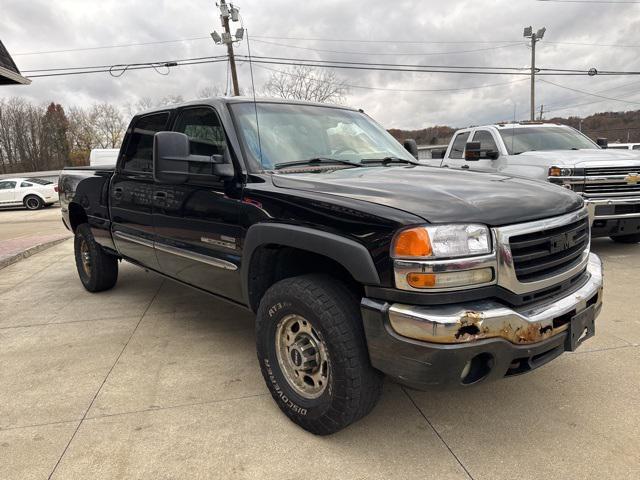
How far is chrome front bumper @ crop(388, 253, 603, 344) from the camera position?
1.93 m

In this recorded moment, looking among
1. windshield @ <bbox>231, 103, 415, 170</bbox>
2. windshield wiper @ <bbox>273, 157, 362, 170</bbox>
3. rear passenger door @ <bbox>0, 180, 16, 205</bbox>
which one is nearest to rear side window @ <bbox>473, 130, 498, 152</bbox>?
windshield @ <bbox>231, 103, 415, 170</bbox>

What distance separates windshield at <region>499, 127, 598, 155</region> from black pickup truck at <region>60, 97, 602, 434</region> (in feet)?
16.6

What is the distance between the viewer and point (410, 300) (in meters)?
1.99

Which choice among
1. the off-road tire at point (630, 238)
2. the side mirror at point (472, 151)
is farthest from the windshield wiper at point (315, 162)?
the off-road tire at point (630, 238)

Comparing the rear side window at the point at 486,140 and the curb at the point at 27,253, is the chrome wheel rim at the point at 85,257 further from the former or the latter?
the rear side window at the point at 486,140

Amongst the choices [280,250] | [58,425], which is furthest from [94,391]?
[280,250]

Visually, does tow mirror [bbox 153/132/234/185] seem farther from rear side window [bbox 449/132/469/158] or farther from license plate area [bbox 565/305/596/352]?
rear side window [bbox 449/132/469/158]

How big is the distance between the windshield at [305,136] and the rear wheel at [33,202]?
22.1m

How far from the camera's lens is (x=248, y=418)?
2.71m

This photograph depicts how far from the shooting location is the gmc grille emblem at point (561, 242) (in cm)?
227

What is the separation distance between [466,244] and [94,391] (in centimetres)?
256

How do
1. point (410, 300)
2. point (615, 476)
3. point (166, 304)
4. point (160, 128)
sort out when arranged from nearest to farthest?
point (410, 300) → point (615, 476) → point (160, 128) → point (166, 304)

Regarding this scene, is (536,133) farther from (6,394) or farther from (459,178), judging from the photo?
(6,394)

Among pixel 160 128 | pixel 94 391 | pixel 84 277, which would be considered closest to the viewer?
pixel 94 391
